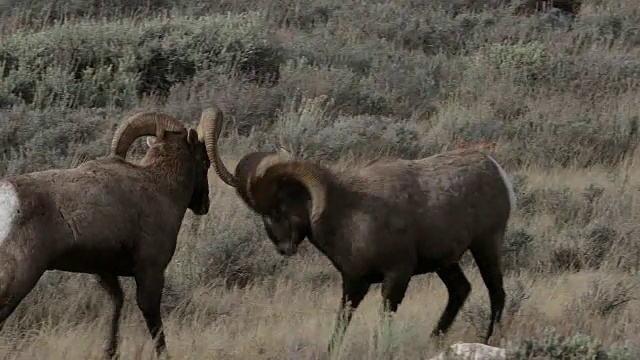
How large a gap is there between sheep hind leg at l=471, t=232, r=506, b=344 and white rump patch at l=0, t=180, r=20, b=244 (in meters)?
3.15

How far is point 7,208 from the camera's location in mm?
6262

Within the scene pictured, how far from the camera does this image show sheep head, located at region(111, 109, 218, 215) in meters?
7.50

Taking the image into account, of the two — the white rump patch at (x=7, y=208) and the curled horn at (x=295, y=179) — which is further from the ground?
the white rump patch at (x=7, y=208)

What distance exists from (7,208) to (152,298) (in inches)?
44.9

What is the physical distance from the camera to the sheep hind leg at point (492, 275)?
792cm

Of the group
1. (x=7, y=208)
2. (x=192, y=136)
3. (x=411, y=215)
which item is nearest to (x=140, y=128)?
(x=192, y=136)

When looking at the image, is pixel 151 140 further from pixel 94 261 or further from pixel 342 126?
pixel 342 126

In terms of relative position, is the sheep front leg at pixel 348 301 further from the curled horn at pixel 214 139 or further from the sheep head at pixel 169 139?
the sheep head at pixel 169 139

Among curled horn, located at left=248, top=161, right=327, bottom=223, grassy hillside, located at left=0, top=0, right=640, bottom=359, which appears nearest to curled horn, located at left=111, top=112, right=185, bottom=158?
curled horn, located at left=248, top=161, right=327, bottom=223

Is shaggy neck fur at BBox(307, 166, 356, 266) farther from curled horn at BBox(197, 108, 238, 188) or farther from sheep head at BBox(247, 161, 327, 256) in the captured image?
curled horn at BBox(197, 108, 238, 188)

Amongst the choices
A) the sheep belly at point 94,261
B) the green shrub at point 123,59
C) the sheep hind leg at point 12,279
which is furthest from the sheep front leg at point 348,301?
the green shrub at point 123,59

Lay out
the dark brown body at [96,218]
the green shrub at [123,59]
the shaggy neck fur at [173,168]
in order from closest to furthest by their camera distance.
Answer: the dark brown body at [96,218]
the shaggy neck fur at [173,168]
the green shrub at [123,59]

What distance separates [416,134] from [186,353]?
7251mm

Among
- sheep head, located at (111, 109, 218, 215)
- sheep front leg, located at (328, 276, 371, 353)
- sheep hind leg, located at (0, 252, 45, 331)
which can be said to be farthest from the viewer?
sheep head, located at (111, 109, 218, 215)
